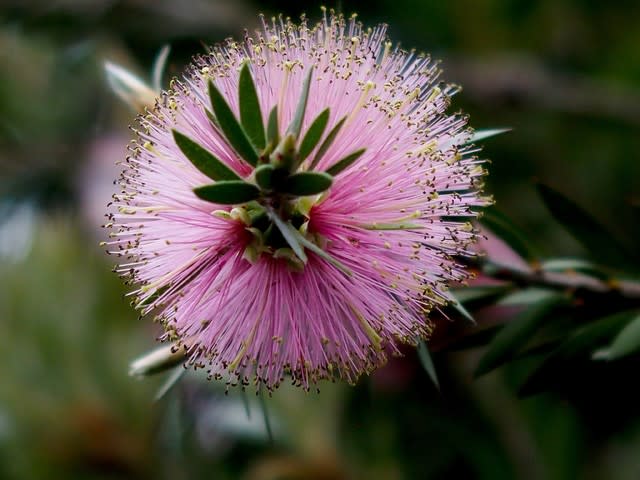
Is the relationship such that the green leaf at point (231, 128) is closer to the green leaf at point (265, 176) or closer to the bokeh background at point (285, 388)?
the green leaf at point (265, 176)

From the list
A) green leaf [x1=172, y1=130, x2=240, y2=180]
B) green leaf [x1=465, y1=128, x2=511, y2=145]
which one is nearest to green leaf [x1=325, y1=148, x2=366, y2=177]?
green leaf [x1=172, y1=130, x2=240, y2=180]

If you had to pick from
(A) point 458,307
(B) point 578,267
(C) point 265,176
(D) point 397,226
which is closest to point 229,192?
(C) point 265,176

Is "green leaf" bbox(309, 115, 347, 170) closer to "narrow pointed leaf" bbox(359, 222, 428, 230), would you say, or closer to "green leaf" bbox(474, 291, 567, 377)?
"narrow pointed leaf" bbox(359, 222, 428, 230)

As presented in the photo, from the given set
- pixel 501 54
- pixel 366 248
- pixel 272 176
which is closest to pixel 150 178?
pixel 272 176

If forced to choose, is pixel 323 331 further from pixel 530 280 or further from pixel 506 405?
pixel 506 405

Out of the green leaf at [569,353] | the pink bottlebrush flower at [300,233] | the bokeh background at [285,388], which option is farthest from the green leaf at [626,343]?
the bokeh background at [285,388]

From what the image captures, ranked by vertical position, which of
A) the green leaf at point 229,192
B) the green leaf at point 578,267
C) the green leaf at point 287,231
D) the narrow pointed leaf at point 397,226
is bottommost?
the green leaf at point 578,267
